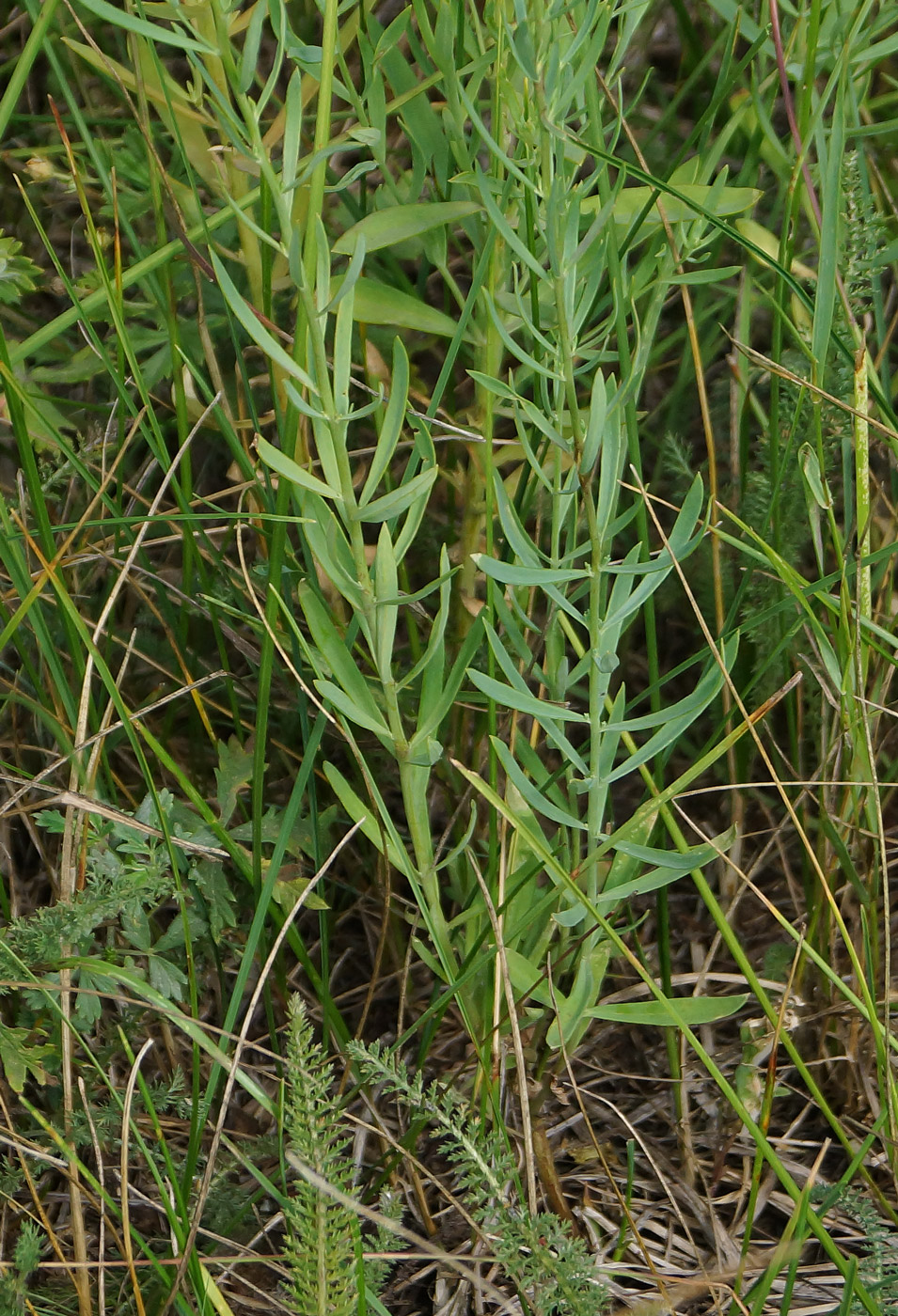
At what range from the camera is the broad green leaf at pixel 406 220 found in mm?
864

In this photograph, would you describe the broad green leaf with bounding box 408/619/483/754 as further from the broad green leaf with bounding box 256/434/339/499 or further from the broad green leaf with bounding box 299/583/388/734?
the broad green leaf with bounding box 256/434/339/499

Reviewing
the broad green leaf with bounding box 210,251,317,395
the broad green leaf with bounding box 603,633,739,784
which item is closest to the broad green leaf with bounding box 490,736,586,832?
the broad green leaf with bounding box 603,633,739,784

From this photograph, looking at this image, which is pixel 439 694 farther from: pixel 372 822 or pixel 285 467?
pixel 285 467

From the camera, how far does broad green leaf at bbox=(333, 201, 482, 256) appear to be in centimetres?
86

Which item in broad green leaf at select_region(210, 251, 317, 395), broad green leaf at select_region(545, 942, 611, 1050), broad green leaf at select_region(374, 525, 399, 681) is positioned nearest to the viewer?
broad green leaf at select_region(210, 251, 317, 395)

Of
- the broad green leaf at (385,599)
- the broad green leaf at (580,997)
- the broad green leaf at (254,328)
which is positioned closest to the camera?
the broad green leaf at (254,328)

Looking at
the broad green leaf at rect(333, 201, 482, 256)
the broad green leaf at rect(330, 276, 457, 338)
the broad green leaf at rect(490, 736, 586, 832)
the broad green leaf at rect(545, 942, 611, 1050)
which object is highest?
the broad green leaf at rect(333, 201, 482, 256)

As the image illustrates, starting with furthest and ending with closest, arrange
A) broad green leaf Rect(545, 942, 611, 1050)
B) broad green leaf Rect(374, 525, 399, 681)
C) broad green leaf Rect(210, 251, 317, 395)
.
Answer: broad green leaf Rect(545, 942, 611, 1050) → broad green leaf Rect(374, 525, 399, 681) → broad green leaf Rect(210, 251, 317, 395)

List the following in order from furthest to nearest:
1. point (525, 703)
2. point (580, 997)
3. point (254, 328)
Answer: point (580, 997) < point (525, 703) < point (254, 328)

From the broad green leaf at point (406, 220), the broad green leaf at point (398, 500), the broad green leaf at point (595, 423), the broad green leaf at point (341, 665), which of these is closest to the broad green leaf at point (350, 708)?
the broad green leaf at point (341, 665)

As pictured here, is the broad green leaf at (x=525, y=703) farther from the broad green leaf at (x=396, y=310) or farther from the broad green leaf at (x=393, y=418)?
the broad green leaf at (x=396, y=310)

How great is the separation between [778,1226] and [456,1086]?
1.03 feet

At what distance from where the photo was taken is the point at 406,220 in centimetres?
88

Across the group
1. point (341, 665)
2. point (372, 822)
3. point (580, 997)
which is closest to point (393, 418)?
point (341, 665)
